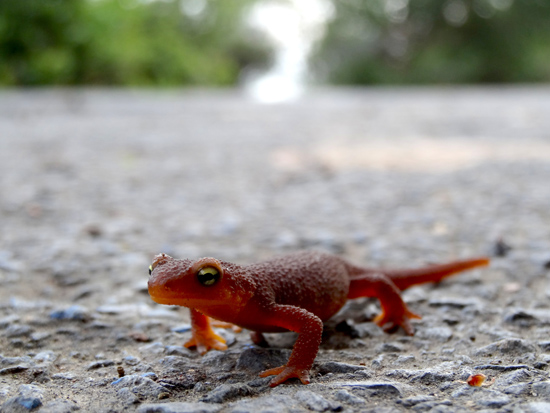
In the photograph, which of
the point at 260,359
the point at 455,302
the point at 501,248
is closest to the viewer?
the point at 260,359

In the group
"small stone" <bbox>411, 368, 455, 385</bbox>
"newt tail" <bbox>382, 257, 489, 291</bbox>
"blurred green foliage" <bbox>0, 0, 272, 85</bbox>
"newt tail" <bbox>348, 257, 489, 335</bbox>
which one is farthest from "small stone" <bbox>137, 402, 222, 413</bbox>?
"blurred green foliage" <bbox>0, 0, 272, 85</bbox>

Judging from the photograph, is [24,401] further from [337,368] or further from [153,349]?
[337,368]

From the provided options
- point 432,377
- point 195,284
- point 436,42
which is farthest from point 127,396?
point 436,42

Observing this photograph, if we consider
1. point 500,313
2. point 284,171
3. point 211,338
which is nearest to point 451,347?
point 500,313

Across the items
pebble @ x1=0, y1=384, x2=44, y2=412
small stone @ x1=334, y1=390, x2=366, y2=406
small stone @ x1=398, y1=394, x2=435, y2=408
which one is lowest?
pebble @ x1=0, y1=384, x2=44, y2=412

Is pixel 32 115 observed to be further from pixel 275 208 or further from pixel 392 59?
pixel 392 59

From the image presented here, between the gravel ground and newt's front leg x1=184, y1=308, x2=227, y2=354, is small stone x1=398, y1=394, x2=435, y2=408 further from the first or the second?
newt's front leg x1=184, y1=308, x2=227, y2=354

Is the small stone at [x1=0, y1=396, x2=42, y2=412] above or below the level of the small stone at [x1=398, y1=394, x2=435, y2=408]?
below
